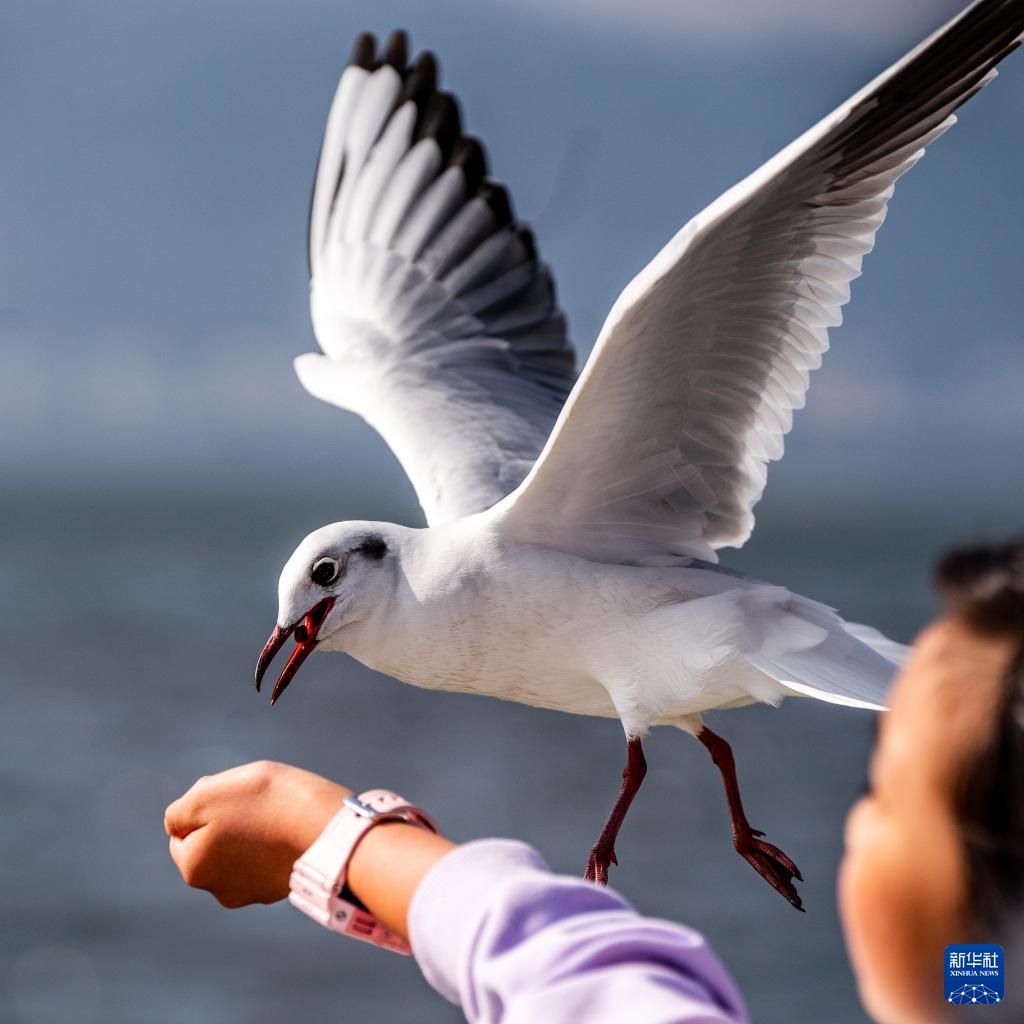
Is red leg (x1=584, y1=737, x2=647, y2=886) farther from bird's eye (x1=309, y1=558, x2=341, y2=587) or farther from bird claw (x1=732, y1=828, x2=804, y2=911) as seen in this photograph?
bird's eye (x1=309, y1=558, x2=341, y2=587)

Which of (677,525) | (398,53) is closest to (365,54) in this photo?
(398,53)

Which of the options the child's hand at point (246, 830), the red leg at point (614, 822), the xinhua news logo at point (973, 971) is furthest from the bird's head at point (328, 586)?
the xinhua news logo at point (973, 971)

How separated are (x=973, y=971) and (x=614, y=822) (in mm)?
1074

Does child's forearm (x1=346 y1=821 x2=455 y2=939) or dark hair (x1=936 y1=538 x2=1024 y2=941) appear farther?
child's forearm (x1=346 y1=821 x2=455 y2=939)

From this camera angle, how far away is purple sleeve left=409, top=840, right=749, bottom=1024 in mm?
607

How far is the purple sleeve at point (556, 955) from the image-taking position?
23.9 inches

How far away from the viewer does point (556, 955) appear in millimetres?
625

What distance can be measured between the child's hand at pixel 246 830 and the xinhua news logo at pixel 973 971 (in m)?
0.37

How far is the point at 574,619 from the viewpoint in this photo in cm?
178

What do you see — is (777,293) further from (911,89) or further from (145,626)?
(145,626)

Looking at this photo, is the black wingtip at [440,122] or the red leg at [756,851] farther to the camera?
the black wingtip at [440,122]

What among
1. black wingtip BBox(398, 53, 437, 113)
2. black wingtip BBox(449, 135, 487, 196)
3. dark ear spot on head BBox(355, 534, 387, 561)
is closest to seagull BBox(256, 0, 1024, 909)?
dark ear spot on head BBox(355, 534, 387, 561)

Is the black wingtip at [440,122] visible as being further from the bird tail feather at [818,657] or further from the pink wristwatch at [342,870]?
the pink wristwatch at [342,870]

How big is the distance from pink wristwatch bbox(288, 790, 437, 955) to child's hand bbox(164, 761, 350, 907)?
5 cm
